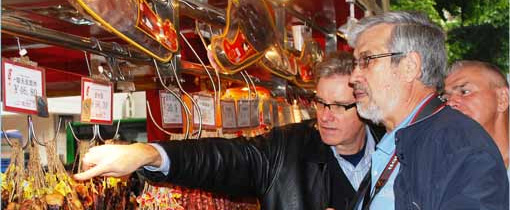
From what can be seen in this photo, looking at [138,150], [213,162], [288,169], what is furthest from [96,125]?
[288,169]

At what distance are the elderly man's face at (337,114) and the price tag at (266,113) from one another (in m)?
0.46

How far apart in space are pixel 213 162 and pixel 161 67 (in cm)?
36

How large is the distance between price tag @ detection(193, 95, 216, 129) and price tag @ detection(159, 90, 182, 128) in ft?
0.19

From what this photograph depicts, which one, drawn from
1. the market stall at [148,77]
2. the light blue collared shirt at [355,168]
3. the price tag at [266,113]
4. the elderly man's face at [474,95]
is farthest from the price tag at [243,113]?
the elderly man's face at [474,95]

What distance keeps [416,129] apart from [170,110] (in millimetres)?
956

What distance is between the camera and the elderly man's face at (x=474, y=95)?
3.20m

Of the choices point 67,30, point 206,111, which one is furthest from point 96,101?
point 67,30

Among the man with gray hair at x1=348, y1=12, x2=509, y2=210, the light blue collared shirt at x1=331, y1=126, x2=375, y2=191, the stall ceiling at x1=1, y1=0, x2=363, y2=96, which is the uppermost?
the stall ceiling at x1=1, y1=0, x2=363, y2=96

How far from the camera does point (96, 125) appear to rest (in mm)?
2119

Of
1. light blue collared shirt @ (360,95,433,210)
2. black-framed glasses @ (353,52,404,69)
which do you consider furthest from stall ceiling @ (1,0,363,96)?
light blue collared shirt @ (360,95,433,210)

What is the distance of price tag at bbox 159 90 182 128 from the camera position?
2449 millimetres

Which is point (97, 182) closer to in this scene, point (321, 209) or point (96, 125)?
point (96, 125)

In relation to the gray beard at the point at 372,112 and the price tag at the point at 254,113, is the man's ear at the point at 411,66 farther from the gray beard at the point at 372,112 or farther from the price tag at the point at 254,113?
the price tag at the point at 254,113

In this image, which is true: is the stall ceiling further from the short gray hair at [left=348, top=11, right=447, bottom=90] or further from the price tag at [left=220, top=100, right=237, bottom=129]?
the short gray hair at [left=348, top=11, right=447, bottom=90]
